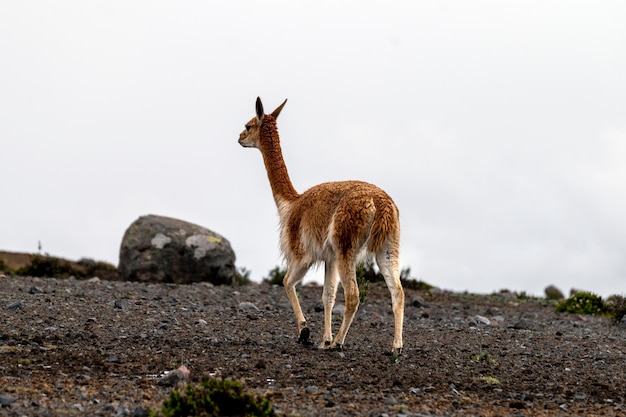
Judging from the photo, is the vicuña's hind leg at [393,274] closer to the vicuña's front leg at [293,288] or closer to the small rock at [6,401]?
the vicuña's front leg at [293,288]

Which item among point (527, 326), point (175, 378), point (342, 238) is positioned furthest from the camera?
point (527, 326)

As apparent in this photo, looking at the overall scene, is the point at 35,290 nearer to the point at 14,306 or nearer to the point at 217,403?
the point at 14,306

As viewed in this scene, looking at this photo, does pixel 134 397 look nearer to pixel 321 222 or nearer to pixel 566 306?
pixel 321 222

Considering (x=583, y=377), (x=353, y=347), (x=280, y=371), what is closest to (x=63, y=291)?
(x=353, y=347)

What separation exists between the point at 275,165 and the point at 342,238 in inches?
106

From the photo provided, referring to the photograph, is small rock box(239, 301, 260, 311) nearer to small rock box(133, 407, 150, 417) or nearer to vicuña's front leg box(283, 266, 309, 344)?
vicuña's front leg box(283, 266, 309, 344)

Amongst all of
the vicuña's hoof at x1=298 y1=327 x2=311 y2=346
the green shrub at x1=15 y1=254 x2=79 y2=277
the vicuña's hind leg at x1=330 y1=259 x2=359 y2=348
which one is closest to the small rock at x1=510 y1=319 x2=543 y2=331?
the vicuña's hoof at x1=298 y1=327 x2=311 y2=346

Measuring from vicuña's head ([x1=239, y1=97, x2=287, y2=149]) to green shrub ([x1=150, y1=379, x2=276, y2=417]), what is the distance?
6.63 metres

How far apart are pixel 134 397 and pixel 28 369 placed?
2.28 m

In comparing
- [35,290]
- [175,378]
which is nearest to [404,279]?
[35,290]

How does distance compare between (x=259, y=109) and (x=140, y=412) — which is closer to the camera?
(x=140, y=412)

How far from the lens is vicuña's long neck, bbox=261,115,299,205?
46.2 feet

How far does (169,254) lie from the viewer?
2470 centimetres

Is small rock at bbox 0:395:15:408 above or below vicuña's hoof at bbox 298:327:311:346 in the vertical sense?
below
